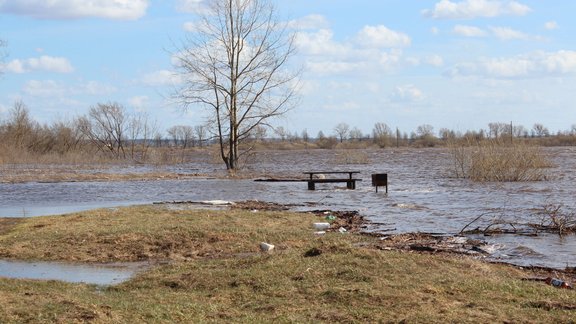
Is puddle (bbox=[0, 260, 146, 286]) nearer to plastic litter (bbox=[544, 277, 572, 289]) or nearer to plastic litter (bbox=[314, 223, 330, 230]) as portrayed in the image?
plastic litter (bbox=[314, 223, 330, 230])

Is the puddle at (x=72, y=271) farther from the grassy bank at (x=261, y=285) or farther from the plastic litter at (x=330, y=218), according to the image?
the plastic litter at (x=330, y=218)

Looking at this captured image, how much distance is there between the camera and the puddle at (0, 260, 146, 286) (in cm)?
1220

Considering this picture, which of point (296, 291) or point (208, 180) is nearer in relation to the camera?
point (296, 291)

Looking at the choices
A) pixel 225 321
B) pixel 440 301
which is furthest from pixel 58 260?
pixel 440 301

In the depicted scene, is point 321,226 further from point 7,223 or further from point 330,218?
point 7,223

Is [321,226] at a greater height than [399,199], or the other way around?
[321,226]

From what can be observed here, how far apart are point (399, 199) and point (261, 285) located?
62.9ft

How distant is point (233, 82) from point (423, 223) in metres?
26.5

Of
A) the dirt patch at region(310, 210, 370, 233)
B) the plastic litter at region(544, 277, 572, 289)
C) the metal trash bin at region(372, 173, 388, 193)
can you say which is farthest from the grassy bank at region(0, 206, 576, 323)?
the metal trash bin at region(372, 173, 388, 193)

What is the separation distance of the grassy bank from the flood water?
371 centimetres

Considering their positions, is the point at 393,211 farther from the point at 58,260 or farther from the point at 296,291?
the point at 296,291

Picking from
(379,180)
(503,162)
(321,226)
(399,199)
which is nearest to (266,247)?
(321,226)

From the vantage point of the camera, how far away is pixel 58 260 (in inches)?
558

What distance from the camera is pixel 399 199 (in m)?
29.2
